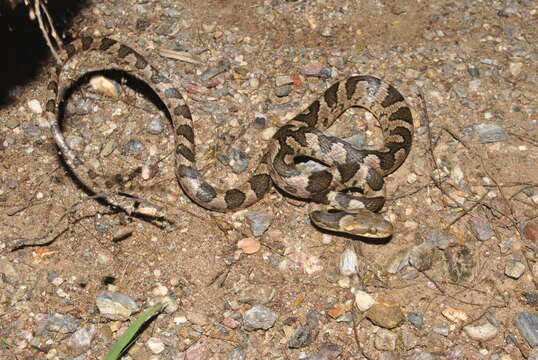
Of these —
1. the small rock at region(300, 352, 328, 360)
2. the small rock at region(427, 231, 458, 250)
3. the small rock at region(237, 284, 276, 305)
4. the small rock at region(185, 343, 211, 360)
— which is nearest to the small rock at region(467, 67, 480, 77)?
the small rock at region(427, 231, 458, 250)

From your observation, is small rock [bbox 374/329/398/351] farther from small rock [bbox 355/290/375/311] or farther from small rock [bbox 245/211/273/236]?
small rock [bbox 245/211/273/236]

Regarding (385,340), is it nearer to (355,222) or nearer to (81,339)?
(355,222)

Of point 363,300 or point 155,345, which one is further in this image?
point 363,300

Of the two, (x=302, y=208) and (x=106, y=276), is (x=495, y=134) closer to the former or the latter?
(x=302, y=208)

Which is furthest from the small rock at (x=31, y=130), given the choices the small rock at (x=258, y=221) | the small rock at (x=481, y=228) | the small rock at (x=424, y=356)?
the small rock at (x=481, y=228)

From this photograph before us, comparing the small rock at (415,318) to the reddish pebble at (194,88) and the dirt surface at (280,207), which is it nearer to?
the dirt surface at (280,207)

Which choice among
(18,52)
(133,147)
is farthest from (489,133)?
(18,52)
